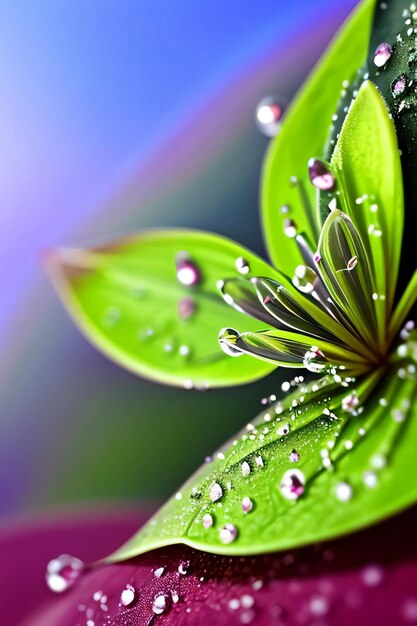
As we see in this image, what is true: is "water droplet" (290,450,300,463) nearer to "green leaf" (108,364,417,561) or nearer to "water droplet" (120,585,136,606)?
"green leaf" (108,364,417,561)

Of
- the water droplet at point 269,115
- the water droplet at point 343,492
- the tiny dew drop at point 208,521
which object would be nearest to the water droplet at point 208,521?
the tiny dew drop at point 208,521

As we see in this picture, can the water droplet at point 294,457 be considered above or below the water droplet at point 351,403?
below

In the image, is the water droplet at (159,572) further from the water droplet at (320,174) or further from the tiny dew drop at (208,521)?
the water droplet at (320,174)

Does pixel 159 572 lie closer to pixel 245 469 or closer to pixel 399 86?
pixel 245 469

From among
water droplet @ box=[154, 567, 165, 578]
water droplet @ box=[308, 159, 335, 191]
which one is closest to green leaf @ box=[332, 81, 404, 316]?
water droplet @ box=[308, 159, 335, 191]

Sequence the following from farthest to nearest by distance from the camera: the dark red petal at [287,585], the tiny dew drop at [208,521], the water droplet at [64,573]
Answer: the water droplet at [64,573], the tiny dew drop at [208,521], the dark red petal at [287,585]

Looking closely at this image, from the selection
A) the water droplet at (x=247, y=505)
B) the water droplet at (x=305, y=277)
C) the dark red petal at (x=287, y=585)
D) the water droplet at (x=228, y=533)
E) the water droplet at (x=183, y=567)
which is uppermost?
the water droplet at (x=305, y=277)
